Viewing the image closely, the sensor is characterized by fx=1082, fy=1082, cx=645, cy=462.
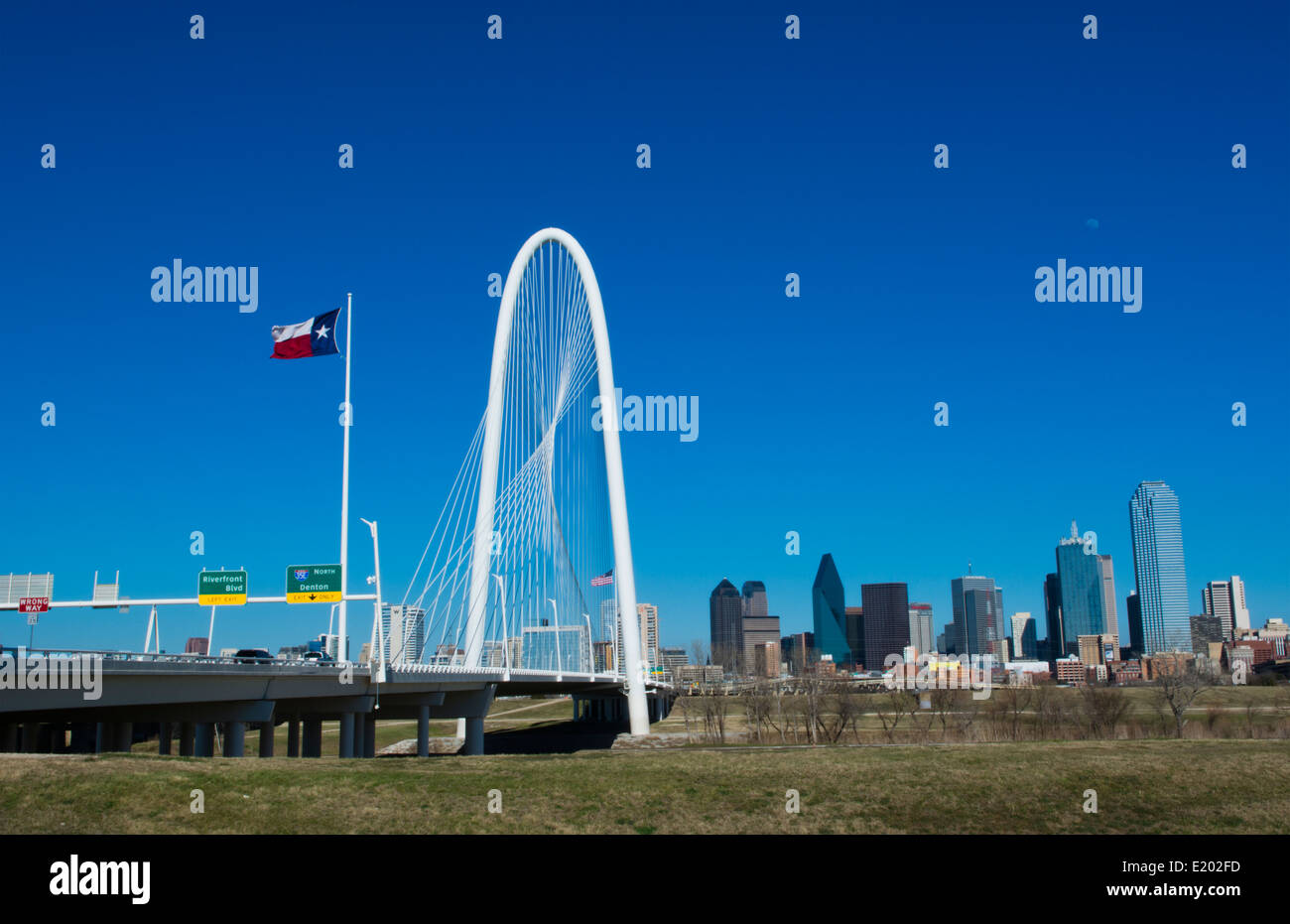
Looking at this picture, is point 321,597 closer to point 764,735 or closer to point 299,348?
point 299,348

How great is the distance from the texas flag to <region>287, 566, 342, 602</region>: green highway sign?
8.48m

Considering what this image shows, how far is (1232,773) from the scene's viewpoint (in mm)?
23938

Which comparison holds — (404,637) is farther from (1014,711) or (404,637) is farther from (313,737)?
(1014,711)

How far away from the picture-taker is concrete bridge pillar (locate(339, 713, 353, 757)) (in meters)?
43.3

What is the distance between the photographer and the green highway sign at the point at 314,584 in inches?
1679

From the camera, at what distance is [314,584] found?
141ft

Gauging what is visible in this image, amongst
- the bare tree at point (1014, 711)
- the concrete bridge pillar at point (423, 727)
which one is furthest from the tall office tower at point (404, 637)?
the bare tree at point (1014, 711)

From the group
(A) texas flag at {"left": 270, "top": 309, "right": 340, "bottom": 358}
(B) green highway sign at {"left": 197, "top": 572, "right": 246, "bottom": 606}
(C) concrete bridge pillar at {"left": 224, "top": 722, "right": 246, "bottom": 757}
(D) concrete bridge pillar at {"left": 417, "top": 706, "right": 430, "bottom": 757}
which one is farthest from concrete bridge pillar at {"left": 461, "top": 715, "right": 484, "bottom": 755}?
(A) texas flag at {"left": 270, "top": 309, "right": 340, "bottom": 358}

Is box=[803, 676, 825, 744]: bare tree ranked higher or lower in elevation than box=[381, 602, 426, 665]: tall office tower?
lower

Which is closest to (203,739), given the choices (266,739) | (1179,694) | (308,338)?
(266,739)

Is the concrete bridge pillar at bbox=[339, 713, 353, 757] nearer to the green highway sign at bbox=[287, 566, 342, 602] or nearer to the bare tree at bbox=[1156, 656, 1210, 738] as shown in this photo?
the green highway sign at bbox=[287, 566, 342, 602]

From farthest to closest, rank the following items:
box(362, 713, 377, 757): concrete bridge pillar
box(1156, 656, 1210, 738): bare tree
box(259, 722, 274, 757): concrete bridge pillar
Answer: box(1156, 656, 1210, 738): bare tree, box(362, 713, 377, 757): concrete bridge pillar, box(259, 722, 274, 757): concrete bridge pillar
